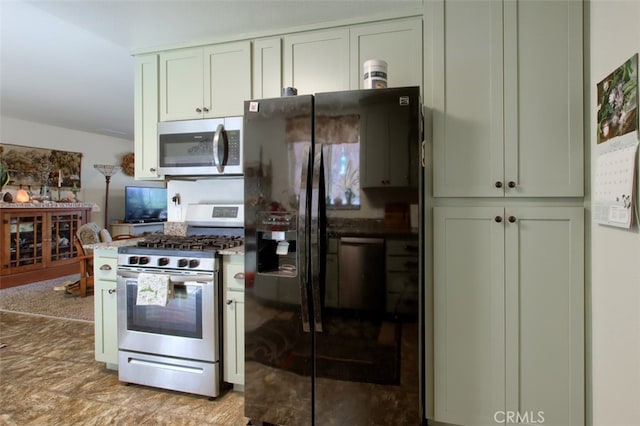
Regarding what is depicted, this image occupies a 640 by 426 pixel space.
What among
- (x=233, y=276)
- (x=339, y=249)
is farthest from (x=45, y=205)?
(x=339, y=249)

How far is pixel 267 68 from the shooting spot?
2.34 metres

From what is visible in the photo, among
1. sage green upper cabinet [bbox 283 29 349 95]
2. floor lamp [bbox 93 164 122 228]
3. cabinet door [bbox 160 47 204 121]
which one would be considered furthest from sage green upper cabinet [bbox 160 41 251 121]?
floor lamp [bbox 93 164 122 228]

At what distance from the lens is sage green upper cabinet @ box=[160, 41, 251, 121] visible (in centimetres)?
241

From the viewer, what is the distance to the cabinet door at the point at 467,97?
1.75 m

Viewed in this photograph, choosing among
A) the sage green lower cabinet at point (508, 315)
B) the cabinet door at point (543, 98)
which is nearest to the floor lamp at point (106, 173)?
the sage green lower cabinet at point (508, 315)

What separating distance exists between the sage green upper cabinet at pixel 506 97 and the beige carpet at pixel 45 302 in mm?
3944

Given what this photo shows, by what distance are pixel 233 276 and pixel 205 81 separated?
A: 138cm

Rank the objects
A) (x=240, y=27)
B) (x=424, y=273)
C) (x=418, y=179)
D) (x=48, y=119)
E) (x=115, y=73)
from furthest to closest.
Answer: (x=48, y=119)
(x=115, y=73)
(x=240, y=27)
(x=424, y=273)
(x=418, y=179)

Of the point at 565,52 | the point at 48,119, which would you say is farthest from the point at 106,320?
the point at 48,119

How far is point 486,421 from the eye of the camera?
1769 mm

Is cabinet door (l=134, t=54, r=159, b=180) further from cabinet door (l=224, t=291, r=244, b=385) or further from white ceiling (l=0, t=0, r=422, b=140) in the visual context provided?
cabinet door (l=224, t=291, r=244, b=385)

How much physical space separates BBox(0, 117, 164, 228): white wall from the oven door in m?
4.79

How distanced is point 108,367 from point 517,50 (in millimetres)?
3313

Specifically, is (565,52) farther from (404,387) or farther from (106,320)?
(106,320)
